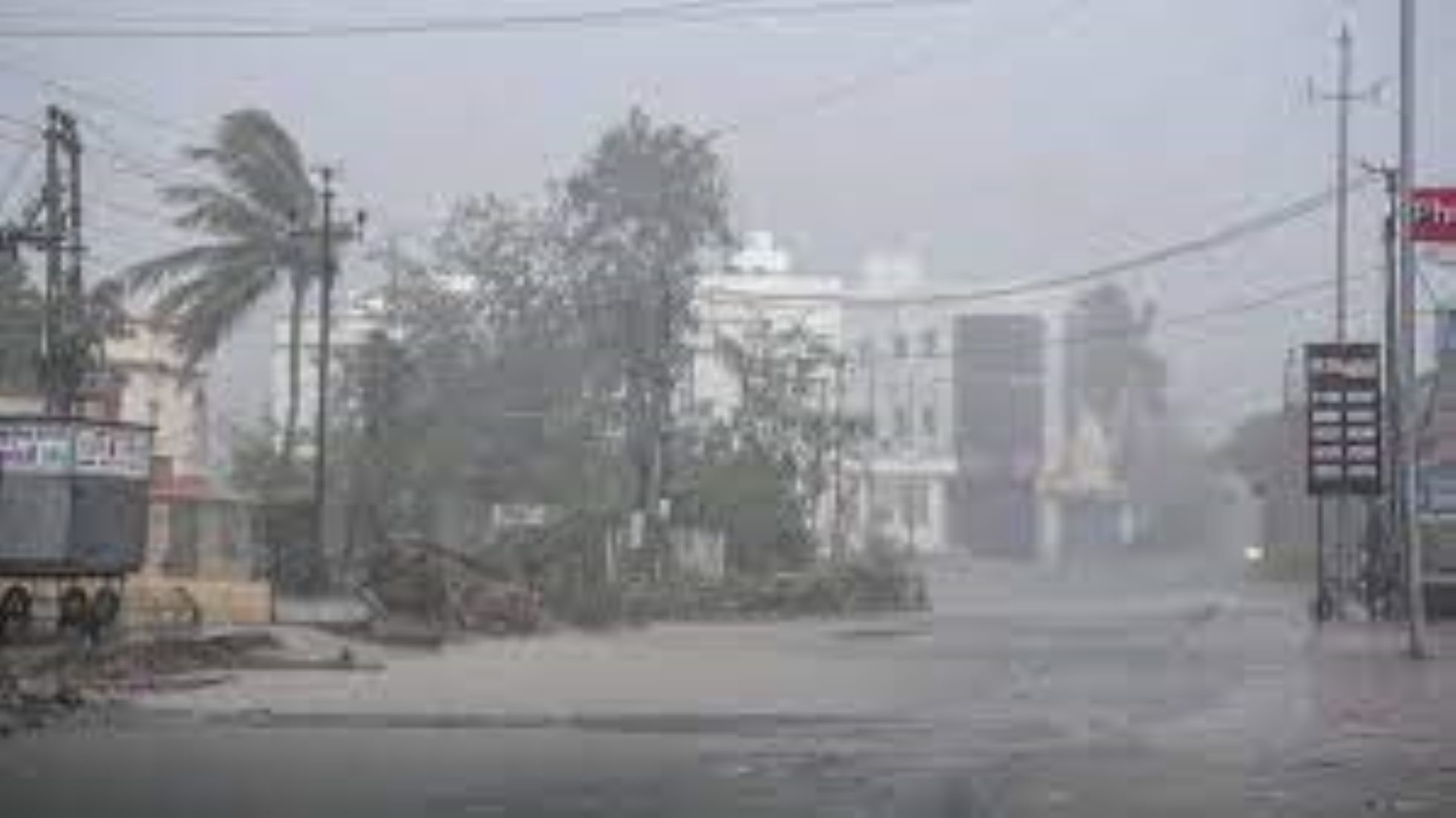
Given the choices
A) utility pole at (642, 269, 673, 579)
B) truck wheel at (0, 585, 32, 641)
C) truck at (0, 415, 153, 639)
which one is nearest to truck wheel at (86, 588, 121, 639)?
truck at (0, 415, 153, 639)

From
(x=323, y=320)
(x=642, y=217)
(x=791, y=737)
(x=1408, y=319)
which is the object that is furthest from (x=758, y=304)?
(x=791, y=737)

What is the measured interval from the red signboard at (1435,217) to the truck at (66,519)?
18938mm

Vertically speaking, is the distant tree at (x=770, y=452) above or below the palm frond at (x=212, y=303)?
below

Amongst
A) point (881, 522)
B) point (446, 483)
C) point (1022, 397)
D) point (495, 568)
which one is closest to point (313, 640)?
point (495, 568)

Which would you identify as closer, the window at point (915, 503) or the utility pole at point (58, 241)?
the utility pole at point (58, 241)

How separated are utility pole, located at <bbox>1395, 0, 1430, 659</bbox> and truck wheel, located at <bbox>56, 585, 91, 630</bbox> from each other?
18.7 meters

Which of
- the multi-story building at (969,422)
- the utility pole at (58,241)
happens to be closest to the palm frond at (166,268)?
the utility pole at (58,241)

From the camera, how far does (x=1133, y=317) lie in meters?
120

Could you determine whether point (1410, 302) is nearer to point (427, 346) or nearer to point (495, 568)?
point (495, 568)

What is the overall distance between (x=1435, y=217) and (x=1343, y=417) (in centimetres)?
824

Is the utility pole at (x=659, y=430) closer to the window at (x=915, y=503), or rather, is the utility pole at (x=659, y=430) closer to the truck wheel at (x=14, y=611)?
the truck wheel at (x=14, y=611)

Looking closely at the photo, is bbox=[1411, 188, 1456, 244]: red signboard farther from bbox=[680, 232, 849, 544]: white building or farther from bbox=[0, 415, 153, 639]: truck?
bbox=[680, 232, 849, 544]: white building

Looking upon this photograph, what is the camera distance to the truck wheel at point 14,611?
113ft

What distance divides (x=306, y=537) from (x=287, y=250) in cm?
730
